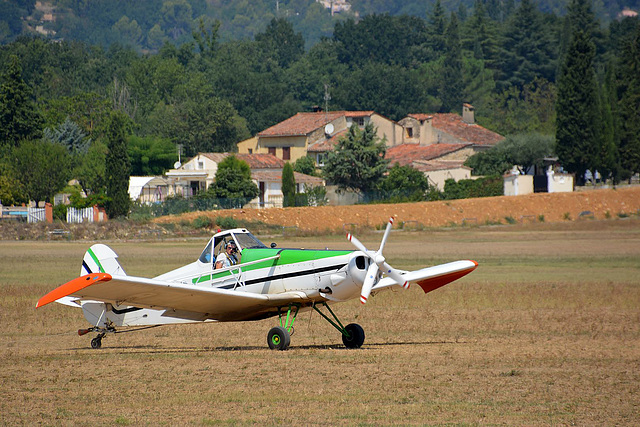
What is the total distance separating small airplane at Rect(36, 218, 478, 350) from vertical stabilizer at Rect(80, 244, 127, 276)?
63 millimetres

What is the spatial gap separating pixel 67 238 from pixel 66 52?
111330mm

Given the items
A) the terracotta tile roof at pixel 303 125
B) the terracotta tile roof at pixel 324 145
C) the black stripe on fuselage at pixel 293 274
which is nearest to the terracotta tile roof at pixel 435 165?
the terracotta tile roof at pixel 324 145

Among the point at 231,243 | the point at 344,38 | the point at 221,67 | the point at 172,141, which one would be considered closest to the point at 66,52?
the point at 221,67

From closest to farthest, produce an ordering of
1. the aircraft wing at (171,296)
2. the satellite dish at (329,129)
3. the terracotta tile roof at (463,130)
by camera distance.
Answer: the aircraft wing at (171,296)
the satellite dish at (329,129)
the terracotta tile roof at (463,130)

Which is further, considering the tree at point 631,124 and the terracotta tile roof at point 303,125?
the terracotta tile roof at point 303,125

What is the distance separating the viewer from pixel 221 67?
149 metres

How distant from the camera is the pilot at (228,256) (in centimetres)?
1535

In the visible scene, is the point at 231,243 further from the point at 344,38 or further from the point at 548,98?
the point at 344,38

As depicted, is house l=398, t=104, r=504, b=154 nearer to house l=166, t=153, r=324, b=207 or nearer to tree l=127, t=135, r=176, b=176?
house l=166, t=153, r=324, b=207

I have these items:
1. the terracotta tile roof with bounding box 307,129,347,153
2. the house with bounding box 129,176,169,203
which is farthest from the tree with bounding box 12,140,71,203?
the terracotta tile roof with bounding box 307,129,347,153

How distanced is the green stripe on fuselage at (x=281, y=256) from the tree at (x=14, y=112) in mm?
68241

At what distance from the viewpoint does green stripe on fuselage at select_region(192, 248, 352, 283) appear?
14.4m

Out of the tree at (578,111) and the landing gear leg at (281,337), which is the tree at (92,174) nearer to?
the tree at (578,111)

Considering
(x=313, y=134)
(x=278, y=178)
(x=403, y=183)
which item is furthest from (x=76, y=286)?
(x=313, y=134)
